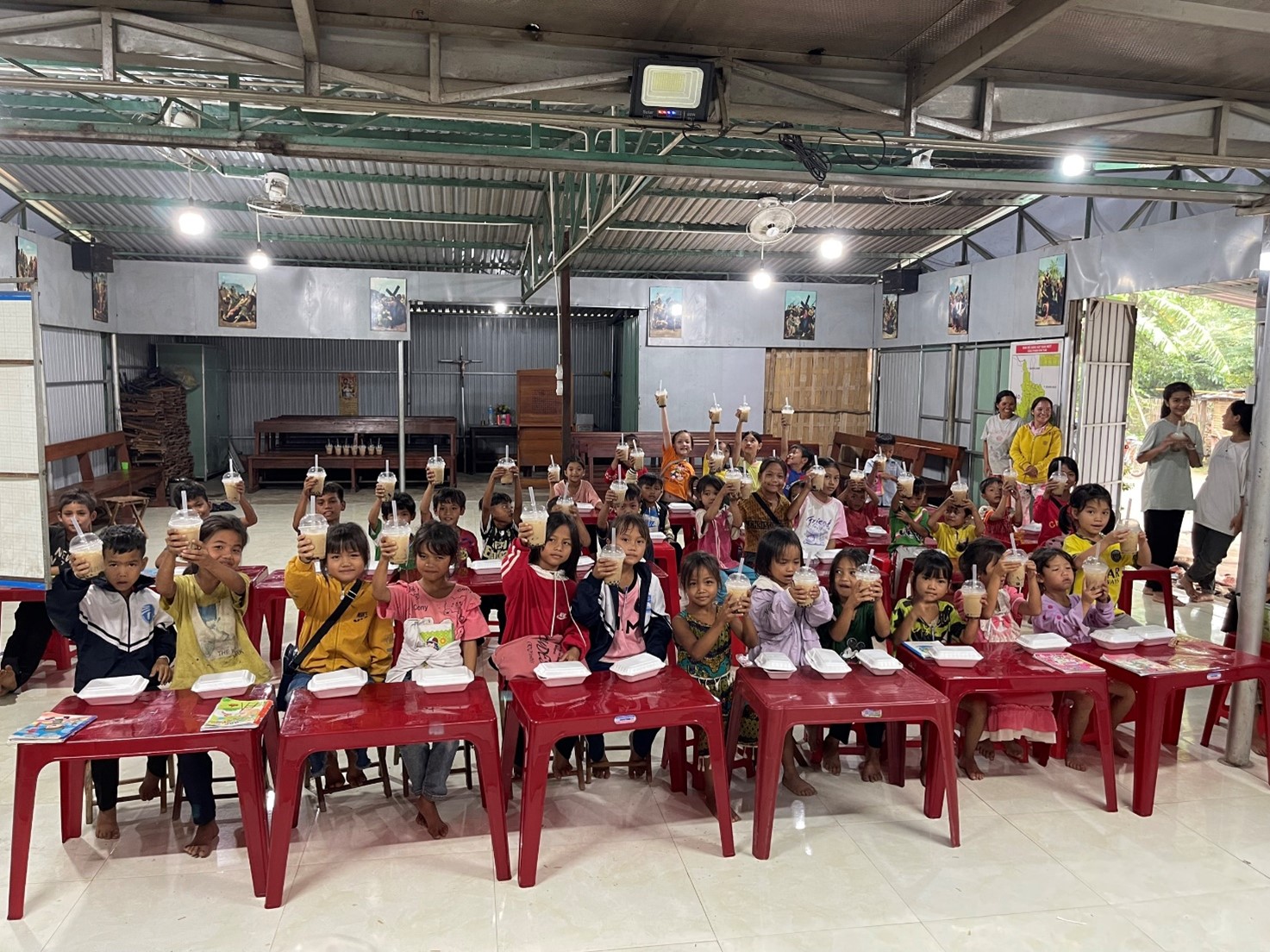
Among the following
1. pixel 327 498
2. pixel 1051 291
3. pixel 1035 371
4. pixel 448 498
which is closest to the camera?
pixel 448 498

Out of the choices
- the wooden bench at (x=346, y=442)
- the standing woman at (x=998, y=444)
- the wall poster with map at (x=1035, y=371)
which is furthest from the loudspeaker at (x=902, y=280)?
the wooden bench at (x=346, y=442)

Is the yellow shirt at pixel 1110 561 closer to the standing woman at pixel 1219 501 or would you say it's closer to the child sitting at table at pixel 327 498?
the standing woman at pixel 1219 501

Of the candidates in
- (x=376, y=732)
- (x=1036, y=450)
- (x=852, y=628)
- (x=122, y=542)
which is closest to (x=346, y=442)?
(x=1036, y=450)

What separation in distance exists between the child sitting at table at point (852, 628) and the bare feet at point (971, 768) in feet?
1.34

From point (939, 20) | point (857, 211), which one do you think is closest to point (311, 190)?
point (857, 211)

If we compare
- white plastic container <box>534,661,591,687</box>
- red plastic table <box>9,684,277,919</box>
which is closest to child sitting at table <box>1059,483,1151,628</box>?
white plastic container <box>534,661,591,687</box>

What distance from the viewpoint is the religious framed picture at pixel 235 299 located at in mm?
13586

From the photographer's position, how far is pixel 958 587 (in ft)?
15.3

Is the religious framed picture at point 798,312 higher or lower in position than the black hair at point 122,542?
higher

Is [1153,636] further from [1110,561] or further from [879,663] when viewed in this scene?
[879,663]

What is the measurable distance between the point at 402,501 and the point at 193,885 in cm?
262

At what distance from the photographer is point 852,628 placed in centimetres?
431

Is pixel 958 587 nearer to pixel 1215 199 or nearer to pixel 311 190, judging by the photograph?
pixel 1215 199

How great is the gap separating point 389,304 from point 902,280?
27.2 ft
